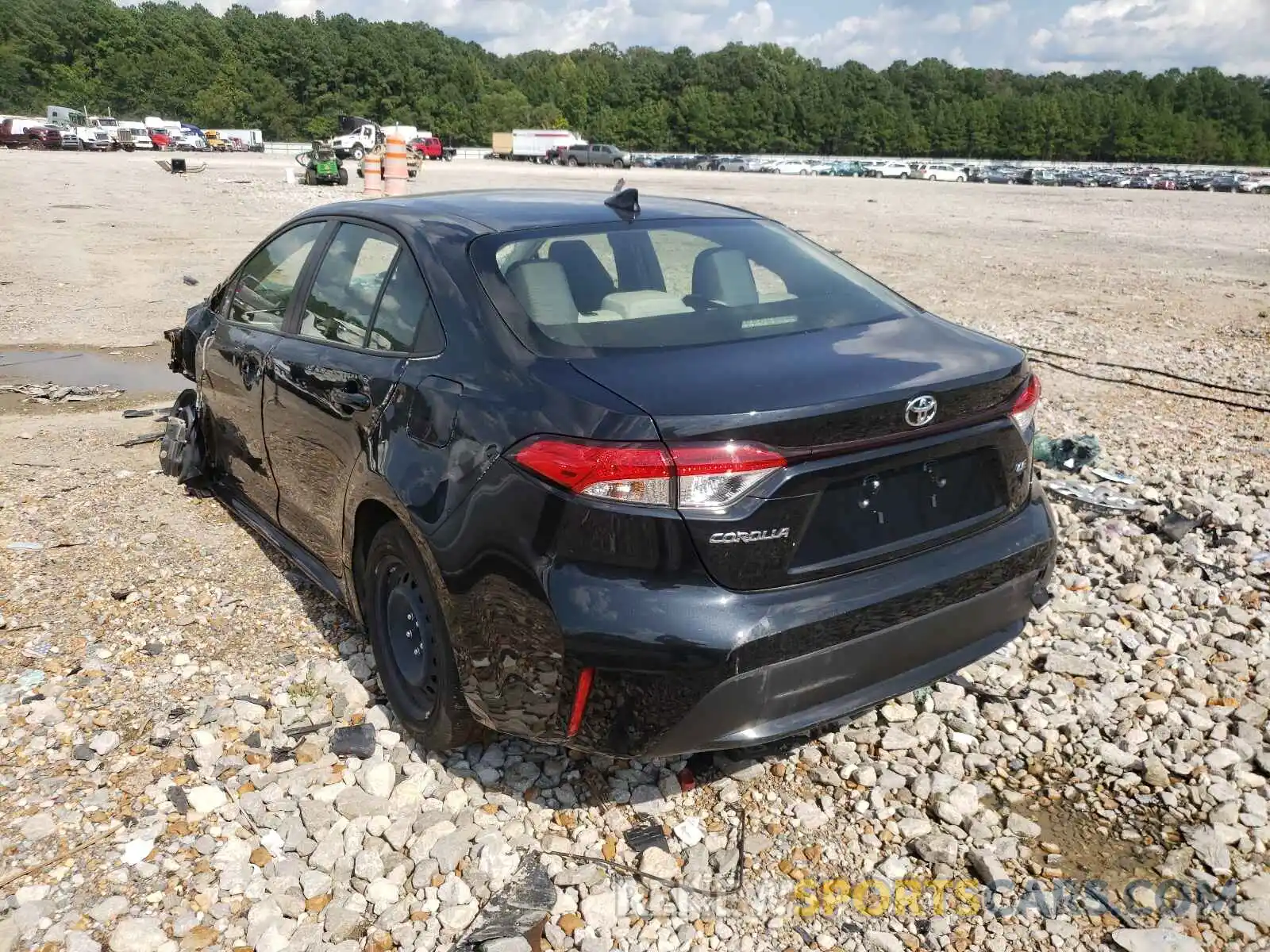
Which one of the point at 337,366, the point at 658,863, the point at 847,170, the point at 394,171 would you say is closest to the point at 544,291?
the point at 337,366

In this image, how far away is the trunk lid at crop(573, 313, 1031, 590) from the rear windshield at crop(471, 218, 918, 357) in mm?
152

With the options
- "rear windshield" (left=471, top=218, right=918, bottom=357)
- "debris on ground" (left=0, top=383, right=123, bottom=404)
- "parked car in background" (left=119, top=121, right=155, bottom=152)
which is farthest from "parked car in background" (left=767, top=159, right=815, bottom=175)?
"rear windshield" (left=471, top=218, right=918, bottom=357)

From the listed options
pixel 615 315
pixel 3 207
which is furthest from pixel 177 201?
pixel 615 315

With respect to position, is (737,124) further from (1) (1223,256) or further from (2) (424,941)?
(2) (424,941)

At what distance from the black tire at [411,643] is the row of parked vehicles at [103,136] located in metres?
76.3

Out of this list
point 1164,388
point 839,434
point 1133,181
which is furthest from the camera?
point 1133,181

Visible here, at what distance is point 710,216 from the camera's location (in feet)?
13.1

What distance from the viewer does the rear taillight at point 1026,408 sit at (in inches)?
121

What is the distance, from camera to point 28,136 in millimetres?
67625

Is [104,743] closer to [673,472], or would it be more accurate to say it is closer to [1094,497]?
[673,472]

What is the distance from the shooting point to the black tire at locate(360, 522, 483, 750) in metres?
3.11

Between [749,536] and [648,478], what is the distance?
0.30 meters

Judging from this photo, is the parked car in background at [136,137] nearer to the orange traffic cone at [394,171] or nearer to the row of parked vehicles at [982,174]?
the row of parked vehicles at [982,174]

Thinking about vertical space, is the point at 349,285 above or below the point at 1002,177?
below
